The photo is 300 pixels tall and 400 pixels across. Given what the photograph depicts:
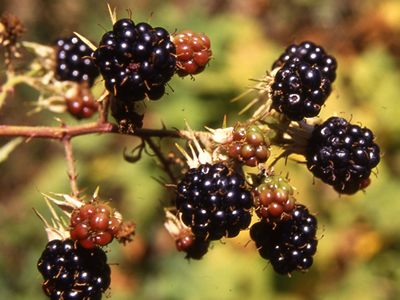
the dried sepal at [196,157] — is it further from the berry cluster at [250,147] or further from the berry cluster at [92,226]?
the berry cluster at [92,226]

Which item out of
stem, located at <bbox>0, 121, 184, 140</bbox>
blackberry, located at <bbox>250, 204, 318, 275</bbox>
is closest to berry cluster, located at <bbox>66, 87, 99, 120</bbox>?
stem, located at <bbox>0, 121, 184, 140</bbox>

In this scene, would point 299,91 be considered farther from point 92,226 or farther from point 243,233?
point 243,233

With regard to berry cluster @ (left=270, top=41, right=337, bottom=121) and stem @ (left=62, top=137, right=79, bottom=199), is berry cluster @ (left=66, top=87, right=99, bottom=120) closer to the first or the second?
stem @ (left=62, top=137, right=79, bottom=199)

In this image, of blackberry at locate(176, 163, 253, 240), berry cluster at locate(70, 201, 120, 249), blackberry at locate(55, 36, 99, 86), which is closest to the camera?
blackberry at locate(176, 163, 253, 240)

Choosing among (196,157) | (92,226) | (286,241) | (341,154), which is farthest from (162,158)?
(341,154)

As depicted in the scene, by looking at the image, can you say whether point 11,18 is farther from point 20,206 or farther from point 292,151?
point 20,206

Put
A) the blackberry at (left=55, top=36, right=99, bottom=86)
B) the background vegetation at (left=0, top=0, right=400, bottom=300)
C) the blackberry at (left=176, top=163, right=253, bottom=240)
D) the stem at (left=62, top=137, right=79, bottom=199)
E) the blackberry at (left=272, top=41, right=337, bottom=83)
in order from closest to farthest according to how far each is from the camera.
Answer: the blackberry at (left=176, top=163, right=253, bottom=240) < the stem at (left=62, top=137, right=79, bottom=199) < the blackberry at (left=272, top=41, right=337, bottom=83) < the blackberry at (left=55, top=36, right=99, bottom=86) < the background vegetation at (left=0, top=0, right=400, bottom=300)
